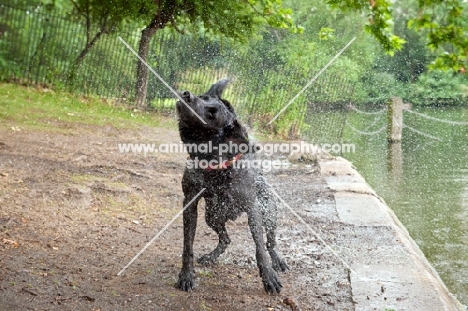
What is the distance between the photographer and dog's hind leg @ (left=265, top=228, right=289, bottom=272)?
536 centimetres

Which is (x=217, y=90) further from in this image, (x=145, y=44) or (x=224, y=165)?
(x=145, y=44)

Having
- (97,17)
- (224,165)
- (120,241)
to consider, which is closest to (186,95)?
(224,165)

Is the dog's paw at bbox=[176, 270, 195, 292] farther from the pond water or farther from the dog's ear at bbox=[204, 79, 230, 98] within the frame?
the pond water

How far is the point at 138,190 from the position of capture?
7.88 m

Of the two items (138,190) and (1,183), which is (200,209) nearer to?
(138,190)

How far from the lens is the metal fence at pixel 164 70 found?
16141 mm

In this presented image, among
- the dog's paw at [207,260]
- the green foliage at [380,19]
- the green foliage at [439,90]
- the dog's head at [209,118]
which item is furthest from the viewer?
the green foliage at [439,90]

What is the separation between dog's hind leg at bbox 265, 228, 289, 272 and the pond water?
6.74 feet

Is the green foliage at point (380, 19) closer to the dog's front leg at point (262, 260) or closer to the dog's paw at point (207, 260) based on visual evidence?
the dog's front leg at point (262, 260)

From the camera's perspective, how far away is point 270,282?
4.58 m

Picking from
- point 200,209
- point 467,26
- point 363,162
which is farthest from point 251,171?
point 363,162

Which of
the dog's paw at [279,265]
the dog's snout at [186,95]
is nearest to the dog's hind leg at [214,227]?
the dog's paw at [279,265]

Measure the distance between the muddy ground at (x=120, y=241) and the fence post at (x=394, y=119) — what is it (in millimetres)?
8499

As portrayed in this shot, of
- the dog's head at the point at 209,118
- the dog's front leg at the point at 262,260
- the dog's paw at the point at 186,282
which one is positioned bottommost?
the dog's paw at the point at 186,282
